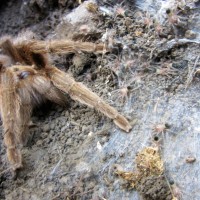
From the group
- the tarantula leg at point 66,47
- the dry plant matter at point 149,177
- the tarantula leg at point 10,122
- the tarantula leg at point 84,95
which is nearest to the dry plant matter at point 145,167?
the dry plant matter at point 149,177

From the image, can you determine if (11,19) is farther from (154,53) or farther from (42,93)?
(154,53)

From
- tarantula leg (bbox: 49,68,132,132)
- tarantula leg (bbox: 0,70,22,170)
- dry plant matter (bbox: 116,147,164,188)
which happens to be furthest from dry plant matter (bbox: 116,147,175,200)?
tarantula leg (bbox: 0,70,22,170)

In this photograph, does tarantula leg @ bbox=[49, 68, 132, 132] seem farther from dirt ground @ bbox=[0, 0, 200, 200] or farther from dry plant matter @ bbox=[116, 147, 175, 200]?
dry plant matter @ bbox=[116, 147, 175, 200]

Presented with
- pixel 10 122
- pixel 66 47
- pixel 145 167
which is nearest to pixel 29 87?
pixel 10 122

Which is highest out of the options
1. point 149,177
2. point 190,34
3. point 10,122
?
point 190,34

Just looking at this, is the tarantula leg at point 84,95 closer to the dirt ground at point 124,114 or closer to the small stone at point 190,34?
the dirt ground at point 124,114

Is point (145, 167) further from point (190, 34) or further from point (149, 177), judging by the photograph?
point (190, 34)
